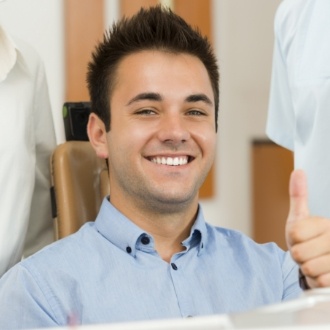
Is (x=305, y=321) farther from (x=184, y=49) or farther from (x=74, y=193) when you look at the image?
(x=74, y=193)

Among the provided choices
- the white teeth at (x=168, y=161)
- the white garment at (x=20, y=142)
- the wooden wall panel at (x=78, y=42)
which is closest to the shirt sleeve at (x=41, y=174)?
the white garment at (x=20, y=142)

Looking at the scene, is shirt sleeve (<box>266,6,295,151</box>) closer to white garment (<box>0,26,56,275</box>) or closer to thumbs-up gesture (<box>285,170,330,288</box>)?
white garment (<box>0,26,56,275</box>)

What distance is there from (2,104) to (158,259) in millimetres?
450

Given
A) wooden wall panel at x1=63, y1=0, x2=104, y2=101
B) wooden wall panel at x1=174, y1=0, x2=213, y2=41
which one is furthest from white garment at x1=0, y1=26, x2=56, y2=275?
wooden wall panel at x1=174, y1=0, x2=213, y2=41

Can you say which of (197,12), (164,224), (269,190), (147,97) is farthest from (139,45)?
(269,190)

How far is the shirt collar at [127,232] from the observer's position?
1.51 meters

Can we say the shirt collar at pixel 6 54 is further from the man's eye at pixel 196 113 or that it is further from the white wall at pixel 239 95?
the white wall at pixel 239 95

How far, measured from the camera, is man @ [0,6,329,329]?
4.64ft

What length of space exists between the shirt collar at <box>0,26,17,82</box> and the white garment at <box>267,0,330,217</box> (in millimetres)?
651

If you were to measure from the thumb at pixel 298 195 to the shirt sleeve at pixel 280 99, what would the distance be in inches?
36.4

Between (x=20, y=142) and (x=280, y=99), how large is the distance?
2.52 feet

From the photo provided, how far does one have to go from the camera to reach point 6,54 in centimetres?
163

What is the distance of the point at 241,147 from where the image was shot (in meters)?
4.07

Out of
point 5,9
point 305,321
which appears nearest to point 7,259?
point 305,321
